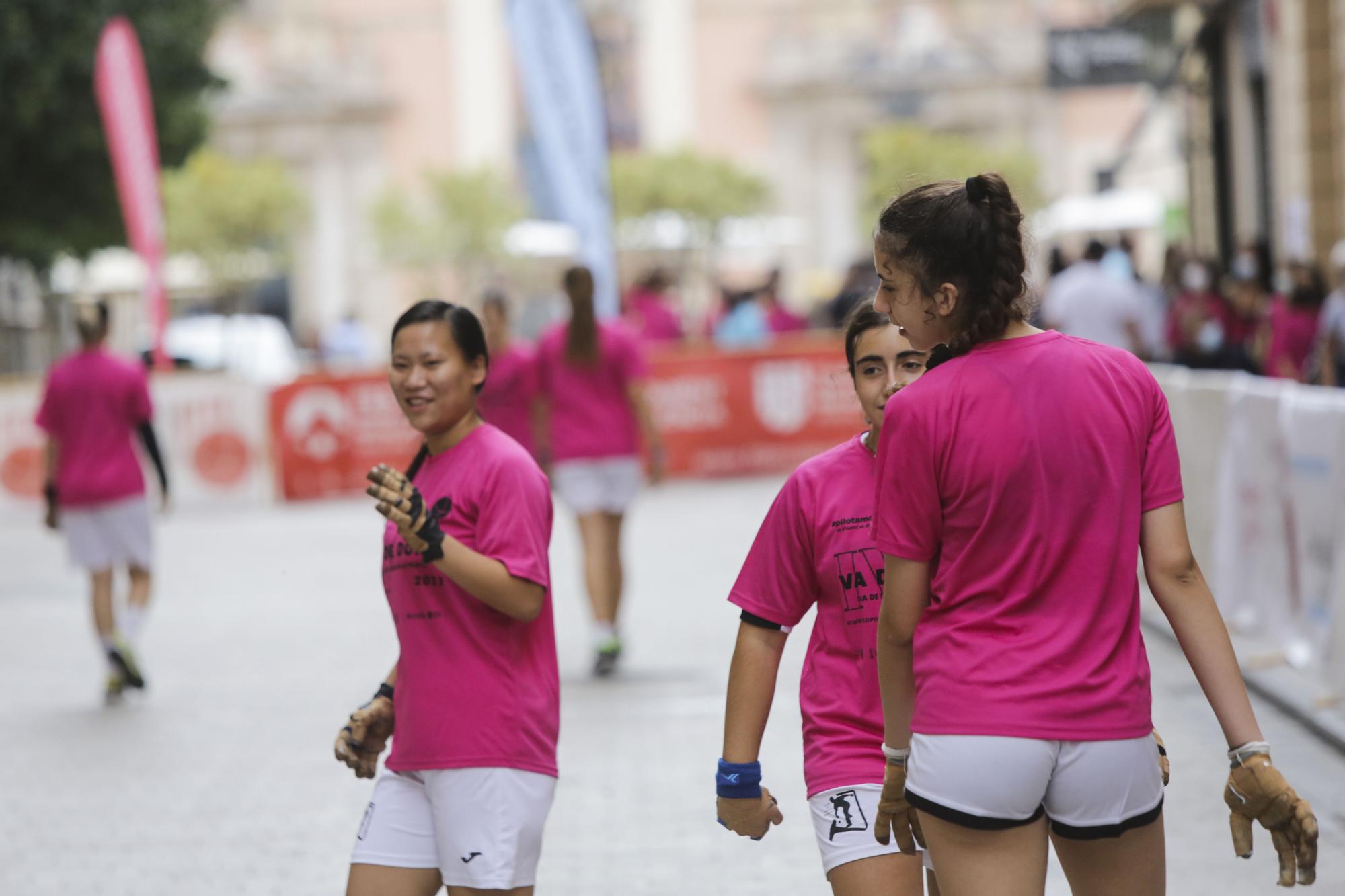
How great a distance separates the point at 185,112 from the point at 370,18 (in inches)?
1549

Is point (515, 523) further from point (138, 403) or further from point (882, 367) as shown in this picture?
point (138, 403)

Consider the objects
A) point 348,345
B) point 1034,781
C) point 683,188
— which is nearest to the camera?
point 1034,781

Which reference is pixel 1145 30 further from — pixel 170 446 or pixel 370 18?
pixel 370 18

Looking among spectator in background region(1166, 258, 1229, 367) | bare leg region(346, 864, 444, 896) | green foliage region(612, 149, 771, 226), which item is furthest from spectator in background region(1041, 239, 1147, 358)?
green foliage region(612, 149, 771, 226)

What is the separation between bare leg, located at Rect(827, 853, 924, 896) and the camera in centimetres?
352

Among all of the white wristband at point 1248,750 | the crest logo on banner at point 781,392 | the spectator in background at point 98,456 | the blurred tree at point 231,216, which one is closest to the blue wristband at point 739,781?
the white wristband at point 1248,750

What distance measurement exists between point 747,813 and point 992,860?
614 millimetres

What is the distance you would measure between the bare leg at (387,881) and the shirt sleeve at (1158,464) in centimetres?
167

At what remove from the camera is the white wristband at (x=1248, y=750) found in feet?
10.1

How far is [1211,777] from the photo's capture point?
7.04 metres

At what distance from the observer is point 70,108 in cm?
2366

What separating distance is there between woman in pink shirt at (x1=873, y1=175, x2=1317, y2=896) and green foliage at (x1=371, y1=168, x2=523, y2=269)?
51.6 meters

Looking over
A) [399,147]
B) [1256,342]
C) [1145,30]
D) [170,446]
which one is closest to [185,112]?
[170,446]

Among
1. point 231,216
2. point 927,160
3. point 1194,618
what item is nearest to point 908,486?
point 1194,618
